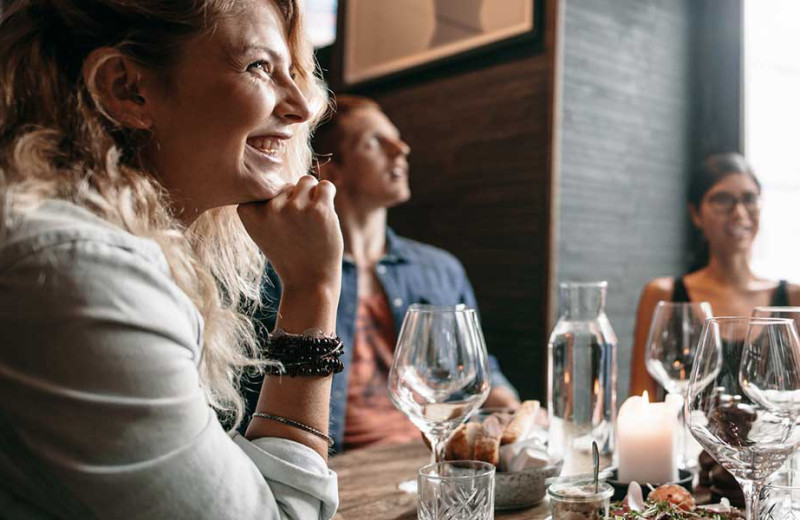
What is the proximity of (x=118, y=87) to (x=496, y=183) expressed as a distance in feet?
7.25

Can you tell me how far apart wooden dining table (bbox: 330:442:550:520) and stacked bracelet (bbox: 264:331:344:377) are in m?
0.22

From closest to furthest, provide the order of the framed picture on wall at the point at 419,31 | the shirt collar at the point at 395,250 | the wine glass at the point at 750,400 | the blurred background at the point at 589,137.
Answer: the wine glass at the point at 750,400, the shirt collar at the point at 395,250, the blurred background at the point at 589,137, the framed picture on wall at the point at 419,31

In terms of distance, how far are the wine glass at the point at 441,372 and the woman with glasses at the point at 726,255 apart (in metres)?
1.51

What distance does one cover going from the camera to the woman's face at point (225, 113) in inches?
35.6

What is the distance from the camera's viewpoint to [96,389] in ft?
2.03

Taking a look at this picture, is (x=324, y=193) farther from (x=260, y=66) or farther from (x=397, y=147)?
(x=397, y=147)

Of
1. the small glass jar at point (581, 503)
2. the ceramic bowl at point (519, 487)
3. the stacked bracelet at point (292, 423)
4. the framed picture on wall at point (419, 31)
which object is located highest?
the framed picture on wall at point (419, 31)

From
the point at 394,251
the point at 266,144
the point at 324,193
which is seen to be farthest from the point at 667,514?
the point at 394,251

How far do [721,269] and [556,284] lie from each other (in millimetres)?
571

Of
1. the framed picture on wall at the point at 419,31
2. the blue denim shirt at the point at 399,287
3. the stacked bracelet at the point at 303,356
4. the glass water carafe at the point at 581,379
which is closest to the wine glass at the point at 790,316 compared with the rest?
the glass water carafe at the point at 581,379

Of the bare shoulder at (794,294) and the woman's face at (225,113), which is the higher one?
the woman's face at (225,113)

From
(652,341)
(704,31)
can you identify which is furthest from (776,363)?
(704,31)

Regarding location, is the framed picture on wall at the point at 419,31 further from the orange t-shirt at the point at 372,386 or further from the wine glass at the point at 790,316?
the wine glass at the point at 790,316

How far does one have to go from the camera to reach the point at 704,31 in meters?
3.08
